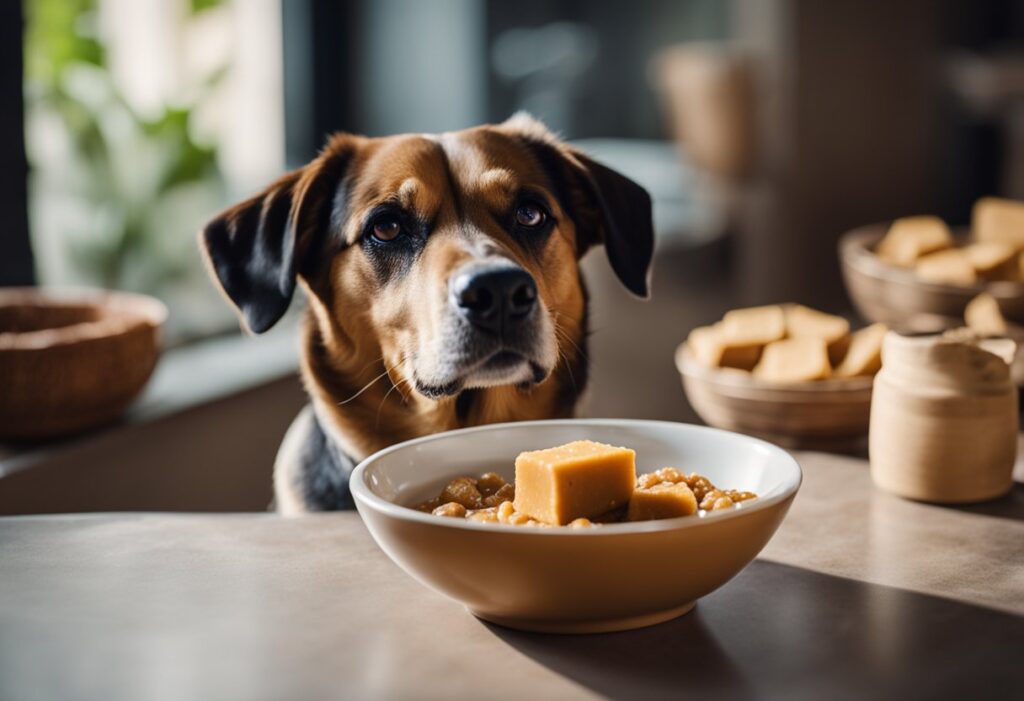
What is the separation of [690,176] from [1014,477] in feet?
12.6

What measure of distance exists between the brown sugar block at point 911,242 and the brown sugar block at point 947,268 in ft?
0.07

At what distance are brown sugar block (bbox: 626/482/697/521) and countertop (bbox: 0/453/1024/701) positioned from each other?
10 centimetres

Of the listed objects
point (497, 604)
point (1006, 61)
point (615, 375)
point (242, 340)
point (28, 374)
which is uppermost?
point (1006, 61)

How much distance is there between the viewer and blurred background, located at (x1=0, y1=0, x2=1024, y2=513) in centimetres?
293

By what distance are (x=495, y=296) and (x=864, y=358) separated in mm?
568

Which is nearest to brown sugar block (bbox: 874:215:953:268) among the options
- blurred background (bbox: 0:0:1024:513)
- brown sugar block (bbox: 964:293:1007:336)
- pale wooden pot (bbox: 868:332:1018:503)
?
brown sugar block (bbox: 964:293:1007:336)

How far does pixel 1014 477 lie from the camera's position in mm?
1517

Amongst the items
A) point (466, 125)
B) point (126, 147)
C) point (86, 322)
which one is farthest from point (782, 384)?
point (466, 125)

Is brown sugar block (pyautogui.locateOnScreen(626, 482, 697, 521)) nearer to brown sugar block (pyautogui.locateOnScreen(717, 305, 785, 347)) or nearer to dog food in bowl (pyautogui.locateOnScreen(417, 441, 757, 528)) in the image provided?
dog food in bowl (pyautogui.locateOnScreen(417, 441, 757, 528))

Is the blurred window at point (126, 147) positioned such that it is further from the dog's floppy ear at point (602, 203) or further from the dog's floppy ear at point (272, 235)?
the dog's floppy ear at point (602, 203)

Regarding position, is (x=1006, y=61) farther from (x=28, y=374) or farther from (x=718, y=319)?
(x=28, y=374)

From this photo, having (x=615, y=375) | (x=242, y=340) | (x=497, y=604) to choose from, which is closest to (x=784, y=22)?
(x=615, y=375)

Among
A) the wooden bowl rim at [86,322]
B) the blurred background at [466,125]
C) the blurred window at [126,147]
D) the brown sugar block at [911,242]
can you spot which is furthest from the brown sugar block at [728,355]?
the blurred window at [126,147]

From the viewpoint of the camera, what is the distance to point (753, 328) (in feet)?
5.85
